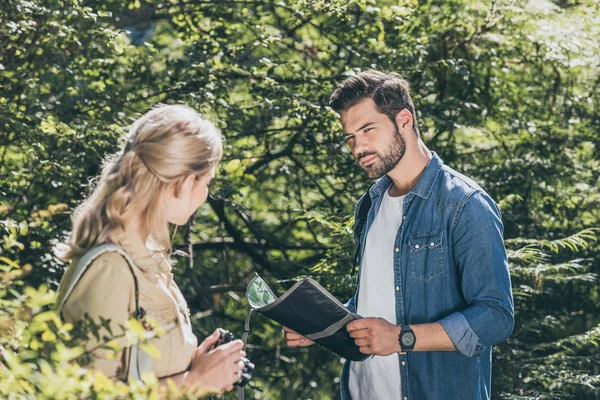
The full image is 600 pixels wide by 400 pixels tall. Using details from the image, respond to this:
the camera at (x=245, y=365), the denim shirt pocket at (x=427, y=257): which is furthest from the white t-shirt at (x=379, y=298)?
the camera at (x=245, y=365)

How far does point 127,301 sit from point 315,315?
1.09 metres

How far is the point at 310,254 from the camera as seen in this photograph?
23.0ft

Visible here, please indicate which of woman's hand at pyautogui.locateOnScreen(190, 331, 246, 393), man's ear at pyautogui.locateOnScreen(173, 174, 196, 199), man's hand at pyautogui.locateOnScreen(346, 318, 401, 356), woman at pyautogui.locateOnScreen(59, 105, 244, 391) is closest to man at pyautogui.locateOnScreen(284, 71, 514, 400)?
man's hand at pyautogui.locateOnScreen(346, 318, 401, 356)

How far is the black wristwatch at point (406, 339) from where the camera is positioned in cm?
324

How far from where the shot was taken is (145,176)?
2.55m

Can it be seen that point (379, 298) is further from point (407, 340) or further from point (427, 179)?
point (427, 179)

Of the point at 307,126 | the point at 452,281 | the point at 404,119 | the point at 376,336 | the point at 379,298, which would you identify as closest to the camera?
the point at 376,336

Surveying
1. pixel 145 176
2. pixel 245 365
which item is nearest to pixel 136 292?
pixel 145 176

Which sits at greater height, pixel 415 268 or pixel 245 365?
pixel 415 268

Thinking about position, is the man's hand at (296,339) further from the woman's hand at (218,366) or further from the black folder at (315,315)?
the woman's hand at (218,366)

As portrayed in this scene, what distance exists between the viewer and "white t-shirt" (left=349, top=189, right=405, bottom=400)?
357cm

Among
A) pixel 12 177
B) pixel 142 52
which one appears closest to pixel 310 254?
pixel 142 52

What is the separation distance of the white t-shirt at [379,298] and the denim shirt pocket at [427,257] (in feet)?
0.44

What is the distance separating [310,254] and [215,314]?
975mm
